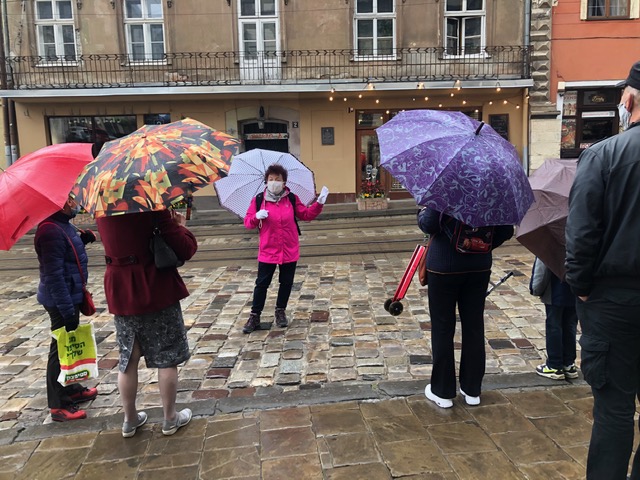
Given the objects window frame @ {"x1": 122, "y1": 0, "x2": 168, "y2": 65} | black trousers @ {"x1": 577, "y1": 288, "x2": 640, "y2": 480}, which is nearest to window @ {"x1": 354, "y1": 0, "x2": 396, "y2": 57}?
window frame @ {"x1": 122, "y1": 0, "x2": 168, "y2": 65}

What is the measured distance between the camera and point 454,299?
346 cm

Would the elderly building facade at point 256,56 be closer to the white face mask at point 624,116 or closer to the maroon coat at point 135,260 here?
the maroon coat at point 135,260

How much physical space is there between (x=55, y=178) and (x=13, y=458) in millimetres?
1797

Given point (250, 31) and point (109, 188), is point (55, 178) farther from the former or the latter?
point (250, 31)

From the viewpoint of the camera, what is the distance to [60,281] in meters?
3.49

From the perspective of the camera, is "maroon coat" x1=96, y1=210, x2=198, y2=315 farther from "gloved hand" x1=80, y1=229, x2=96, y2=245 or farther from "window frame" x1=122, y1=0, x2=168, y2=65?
"window frame" x1=122, y1=0, x2=168, y2=65

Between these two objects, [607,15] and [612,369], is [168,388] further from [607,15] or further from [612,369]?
[607,15]

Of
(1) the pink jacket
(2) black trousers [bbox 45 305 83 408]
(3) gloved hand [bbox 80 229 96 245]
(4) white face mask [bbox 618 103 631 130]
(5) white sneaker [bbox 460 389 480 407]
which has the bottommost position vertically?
(5) white sneaker [bbox 460 389 480 407]

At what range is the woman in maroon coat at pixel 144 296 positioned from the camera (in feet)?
10.1

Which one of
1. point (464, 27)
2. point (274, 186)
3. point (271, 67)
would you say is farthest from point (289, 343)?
point (464, 27)

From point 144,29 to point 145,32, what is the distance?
0.10m

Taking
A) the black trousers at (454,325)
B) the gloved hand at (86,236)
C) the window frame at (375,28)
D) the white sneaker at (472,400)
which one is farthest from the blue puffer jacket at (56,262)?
the window frame at (375,28)

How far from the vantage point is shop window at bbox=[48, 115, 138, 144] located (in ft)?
56.9

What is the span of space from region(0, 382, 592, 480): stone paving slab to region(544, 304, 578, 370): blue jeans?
33 cm
